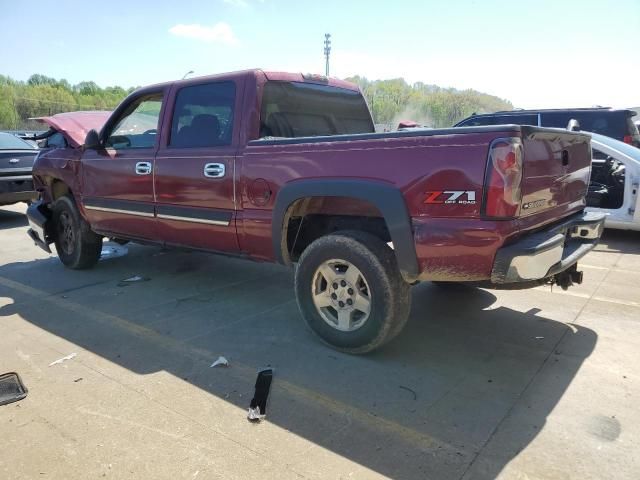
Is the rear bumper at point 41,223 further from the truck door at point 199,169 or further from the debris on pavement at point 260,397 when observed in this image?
the debris on pavement at point 260,397

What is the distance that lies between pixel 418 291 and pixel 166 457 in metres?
3.14

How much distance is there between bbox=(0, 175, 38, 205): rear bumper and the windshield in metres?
→ 0.96

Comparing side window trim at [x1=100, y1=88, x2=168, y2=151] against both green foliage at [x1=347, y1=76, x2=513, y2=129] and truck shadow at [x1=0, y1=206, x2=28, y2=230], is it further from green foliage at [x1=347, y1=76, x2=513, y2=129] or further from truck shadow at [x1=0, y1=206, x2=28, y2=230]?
green foliage at [x1=347, y1=76, x2=513, y2=129]

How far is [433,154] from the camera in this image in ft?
9.46

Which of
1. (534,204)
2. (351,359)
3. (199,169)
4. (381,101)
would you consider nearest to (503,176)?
(534,204)

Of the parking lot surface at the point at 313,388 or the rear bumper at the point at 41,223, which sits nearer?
the parking lot surface at the point at 313,388

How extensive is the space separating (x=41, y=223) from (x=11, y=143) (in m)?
5.36

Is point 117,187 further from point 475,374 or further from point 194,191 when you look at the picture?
point 475,374

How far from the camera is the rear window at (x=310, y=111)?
416cm

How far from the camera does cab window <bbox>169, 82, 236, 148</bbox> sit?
416cm

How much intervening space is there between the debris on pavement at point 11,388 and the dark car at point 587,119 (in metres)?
8.45

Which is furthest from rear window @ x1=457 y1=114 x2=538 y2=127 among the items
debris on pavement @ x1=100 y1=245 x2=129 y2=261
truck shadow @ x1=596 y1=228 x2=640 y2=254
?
debris on pavement @ x1=100 y1=245 x2=129 y2=261

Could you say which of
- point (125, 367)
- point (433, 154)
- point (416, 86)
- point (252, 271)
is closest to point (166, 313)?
point (125, 367)

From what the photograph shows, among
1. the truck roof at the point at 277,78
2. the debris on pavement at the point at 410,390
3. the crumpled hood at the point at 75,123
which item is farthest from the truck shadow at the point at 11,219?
the debris on pavement at the point at 410,390
